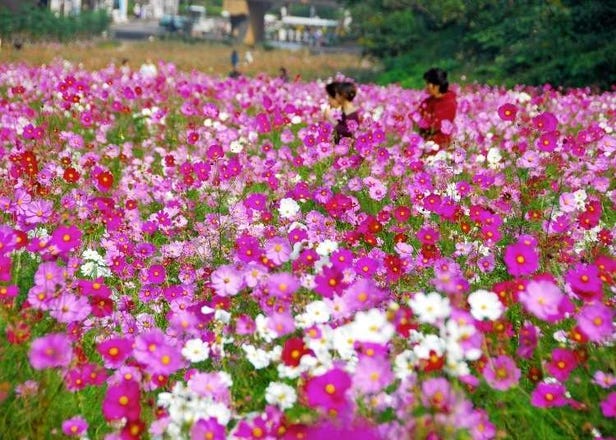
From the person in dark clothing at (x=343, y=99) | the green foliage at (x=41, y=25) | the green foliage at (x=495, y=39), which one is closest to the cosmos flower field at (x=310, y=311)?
the person in dark clothing at (x=343, y=99)

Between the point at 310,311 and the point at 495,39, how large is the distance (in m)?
16.4

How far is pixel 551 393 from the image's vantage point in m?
1.95

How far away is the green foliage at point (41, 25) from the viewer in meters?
29.4

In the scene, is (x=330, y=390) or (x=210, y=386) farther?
(x=210, y=386)

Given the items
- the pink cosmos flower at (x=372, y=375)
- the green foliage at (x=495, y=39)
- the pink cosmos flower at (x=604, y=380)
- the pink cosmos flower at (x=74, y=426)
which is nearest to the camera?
the pink cosmos flower at (x=372, y=375)

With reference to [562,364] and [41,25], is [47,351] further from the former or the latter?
[41,25]

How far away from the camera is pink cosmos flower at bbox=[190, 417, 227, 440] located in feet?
5.34

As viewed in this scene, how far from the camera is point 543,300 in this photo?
193cm

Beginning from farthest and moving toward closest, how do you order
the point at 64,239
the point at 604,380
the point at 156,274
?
the point at 156,274 → the point at 64,239 → the point at 604,380

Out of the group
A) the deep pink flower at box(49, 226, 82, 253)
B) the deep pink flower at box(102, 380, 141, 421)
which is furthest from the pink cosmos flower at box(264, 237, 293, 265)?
the deep pink flower at box(102, 380, 141, 421)

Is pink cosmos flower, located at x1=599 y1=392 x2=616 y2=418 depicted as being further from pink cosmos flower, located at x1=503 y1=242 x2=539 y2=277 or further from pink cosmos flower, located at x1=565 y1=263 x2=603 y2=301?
pink cosmos flower, located at x1=503 y1=242 x2=539 y2=277

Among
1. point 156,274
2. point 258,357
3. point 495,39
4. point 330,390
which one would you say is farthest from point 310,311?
point 495,39

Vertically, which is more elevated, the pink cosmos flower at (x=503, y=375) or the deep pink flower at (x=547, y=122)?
the deep pink flower at (x=547, y=122)

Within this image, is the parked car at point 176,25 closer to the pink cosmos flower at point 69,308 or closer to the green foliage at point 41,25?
the green foliage at point 41,25
